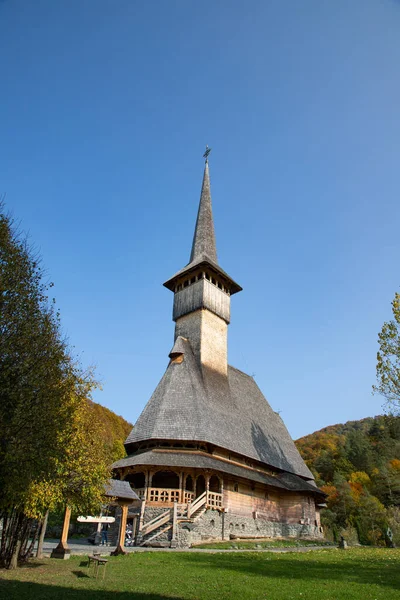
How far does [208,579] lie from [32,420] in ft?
20.7

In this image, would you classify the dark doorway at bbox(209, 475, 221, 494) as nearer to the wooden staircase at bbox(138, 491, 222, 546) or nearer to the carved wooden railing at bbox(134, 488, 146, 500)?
the wooden staircase at bbox(138, 491, 222, 546)

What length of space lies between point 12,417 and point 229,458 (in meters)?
20.0

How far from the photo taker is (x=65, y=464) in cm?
1425

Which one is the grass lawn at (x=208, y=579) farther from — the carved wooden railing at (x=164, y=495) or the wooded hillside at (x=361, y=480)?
the wooded hillside at (x=361, y=480)

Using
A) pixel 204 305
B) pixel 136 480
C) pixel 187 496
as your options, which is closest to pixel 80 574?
pixel 187 496

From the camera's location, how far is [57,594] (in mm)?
9430

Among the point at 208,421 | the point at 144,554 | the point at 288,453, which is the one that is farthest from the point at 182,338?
the point at 144,554

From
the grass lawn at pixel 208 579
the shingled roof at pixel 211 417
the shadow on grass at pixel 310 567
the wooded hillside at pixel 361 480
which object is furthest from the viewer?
the wooded hillside at pixel 361 480

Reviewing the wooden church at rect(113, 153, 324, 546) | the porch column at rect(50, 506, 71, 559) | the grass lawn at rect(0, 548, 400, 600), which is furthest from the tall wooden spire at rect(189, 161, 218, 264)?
the grass lawn at rect(0, 548, 400, 600)

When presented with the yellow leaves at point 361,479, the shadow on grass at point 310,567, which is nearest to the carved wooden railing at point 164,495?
the shadow on grass at point 310,567

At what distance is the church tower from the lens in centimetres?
3500

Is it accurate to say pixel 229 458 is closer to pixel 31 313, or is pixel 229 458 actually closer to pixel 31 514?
pixel 31 514

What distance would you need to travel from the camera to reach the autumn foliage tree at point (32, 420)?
1218cm

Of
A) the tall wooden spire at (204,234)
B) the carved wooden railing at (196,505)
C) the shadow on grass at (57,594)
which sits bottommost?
the shadow on grass at (57,594)
